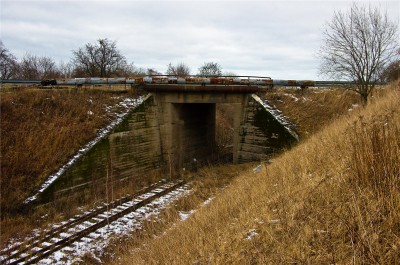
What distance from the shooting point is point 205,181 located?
14477 mm

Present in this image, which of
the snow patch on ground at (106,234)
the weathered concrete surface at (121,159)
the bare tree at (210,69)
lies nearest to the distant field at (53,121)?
the weathered concrete surface at (121,159)

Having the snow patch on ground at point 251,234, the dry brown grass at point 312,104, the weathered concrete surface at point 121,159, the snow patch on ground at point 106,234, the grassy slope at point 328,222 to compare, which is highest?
the dry brown grass at point 312,104

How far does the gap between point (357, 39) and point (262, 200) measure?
476 inches

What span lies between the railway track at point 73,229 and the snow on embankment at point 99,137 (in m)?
1.60

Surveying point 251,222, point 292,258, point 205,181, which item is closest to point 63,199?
point 205,181

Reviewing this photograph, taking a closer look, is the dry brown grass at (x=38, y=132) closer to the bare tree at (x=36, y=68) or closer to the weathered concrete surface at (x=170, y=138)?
the weathered concrete surface at (x=170, y=138)

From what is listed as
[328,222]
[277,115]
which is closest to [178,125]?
[277,115]

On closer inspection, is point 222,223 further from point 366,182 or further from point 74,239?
point 74,239

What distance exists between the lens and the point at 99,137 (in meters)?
13.7

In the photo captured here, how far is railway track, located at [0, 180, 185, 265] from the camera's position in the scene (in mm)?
8141

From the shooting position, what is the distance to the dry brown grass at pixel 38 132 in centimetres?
1090

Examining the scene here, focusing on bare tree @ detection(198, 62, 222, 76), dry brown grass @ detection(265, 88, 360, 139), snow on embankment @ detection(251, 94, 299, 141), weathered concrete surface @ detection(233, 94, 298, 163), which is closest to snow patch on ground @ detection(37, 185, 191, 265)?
weathered concrete surface @ detection(233, 94, 298, 163)

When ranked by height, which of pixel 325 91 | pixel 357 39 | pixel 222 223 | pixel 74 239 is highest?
pixel 357 39

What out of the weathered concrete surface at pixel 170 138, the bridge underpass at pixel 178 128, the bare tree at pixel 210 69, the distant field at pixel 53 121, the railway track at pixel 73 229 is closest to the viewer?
the railway track at pixel 73 229
